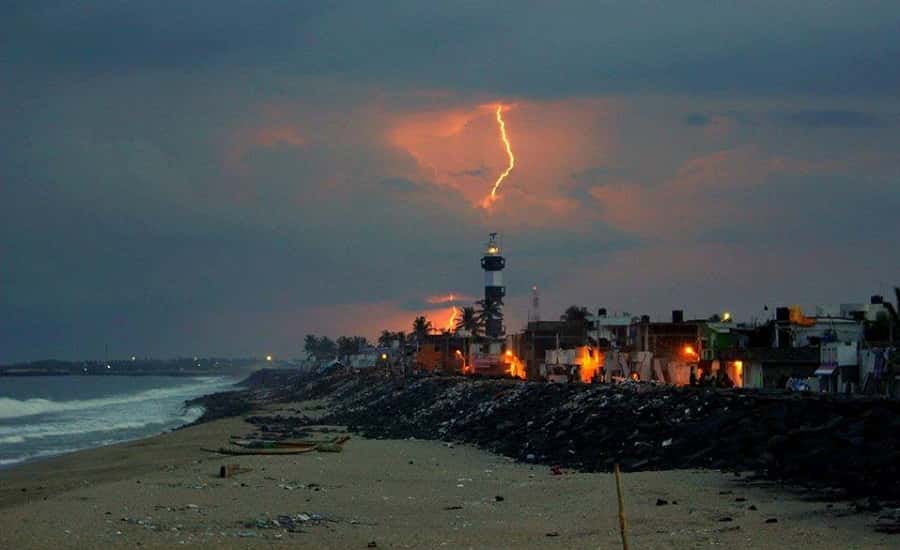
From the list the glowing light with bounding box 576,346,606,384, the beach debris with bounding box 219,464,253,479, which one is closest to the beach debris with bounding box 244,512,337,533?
the beach debris with bounding box 219,464,253,479

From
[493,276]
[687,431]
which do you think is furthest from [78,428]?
[493,276]

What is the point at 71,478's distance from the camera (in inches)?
1417

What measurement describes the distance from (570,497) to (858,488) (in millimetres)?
6040

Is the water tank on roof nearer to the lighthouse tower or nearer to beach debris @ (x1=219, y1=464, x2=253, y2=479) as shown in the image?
beach debris @ (x1=219, y1=464, x2=253, y2=479)

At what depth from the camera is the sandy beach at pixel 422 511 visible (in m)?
17.5

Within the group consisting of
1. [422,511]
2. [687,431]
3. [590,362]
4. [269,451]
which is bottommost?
[422,511]

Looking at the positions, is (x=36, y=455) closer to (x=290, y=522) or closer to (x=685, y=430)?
(x=685, y=430)

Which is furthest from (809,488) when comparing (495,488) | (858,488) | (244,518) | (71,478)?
(71,478)

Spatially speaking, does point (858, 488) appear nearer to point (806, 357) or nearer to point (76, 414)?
point (806, 357)

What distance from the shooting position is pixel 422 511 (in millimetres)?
22688

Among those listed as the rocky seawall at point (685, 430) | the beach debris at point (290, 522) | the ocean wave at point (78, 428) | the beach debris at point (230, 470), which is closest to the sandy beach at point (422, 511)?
the beach debris at point (290, 522)

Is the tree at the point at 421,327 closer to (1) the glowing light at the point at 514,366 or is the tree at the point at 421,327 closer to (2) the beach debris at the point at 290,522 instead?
(1) the glowing light at the point at 514,366

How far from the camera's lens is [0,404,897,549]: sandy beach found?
1752 centimetres

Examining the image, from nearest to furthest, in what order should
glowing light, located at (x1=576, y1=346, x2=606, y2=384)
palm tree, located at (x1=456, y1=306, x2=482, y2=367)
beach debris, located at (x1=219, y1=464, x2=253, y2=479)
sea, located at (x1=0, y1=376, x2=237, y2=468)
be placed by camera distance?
beach debris, located at (x1=219, y1=464, x2=253, y2=479), sea, located at (x1=0, y1=376, x2=237, y2=468), glowing light, located at (x1=576, y1=346, x2=606, y2=384), palm tree, located at (x1=456, y1=306, x2=482, y2=367)
